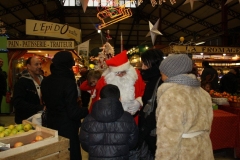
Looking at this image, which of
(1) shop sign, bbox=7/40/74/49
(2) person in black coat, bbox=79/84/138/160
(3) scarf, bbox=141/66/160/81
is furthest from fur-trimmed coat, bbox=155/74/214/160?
(1) shop sign, bbox=7/40/74/49

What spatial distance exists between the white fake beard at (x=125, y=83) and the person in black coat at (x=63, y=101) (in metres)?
0.55

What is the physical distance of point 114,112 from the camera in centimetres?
196

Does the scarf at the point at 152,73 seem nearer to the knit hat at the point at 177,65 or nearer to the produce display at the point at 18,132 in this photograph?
the knit hat at the point at 177,65

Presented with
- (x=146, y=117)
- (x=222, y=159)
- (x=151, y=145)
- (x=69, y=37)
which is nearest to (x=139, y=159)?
(x=151, y=145)

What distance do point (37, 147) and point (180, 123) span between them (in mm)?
1103

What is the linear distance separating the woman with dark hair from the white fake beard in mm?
491

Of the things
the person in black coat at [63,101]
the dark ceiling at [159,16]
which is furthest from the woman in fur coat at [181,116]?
the dark ceiling at [159,16]

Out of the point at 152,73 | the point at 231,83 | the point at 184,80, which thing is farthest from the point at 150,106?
the point at 231,83

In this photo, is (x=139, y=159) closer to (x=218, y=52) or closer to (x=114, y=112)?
(x=114, y=112)

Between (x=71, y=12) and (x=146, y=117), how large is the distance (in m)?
17.1

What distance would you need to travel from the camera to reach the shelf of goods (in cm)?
175

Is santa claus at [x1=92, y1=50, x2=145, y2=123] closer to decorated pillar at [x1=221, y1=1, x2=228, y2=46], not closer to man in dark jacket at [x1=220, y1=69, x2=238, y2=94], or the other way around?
man in dark jacket at [x1=220, y1=69, x2=238, y2=94]

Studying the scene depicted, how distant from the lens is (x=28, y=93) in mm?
2889

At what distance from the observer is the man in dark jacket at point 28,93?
2.75 m
